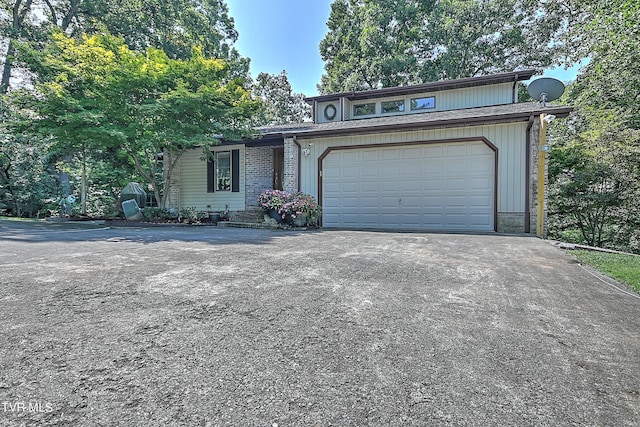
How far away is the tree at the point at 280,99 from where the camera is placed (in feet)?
84.6

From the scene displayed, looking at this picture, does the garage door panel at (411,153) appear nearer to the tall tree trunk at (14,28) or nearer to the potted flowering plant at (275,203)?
the potted flowering plant at (275,203)

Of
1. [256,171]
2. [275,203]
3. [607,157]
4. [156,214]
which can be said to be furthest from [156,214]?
[607,157]

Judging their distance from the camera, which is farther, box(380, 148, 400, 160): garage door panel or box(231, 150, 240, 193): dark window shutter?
box(231, 150, 240, 193): dark window shutter

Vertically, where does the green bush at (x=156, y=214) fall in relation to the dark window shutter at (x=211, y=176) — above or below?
below

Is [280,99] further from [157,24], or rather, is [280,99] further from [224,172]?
[224,172]

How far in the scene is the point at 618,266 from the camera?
432 cm

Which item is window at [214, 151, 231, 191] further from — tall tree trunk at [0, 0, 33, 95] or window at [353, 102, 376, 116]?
tall tree trunk at [0, 0, 33, 95]

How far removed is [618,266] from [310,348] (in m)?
4.79

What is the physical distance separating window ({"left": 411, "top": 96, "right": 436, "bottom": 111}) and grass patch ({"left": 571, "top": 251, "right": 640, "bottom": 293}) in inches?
317

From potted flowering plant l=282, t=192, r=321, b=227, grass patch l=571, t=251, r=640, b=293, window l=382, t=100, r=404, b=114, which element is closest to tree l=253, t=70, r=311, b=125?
window l=382, t=100, r=404, b=114

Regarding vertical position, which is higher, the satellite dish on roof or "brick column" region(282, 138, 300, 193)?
the satellite dish on roof

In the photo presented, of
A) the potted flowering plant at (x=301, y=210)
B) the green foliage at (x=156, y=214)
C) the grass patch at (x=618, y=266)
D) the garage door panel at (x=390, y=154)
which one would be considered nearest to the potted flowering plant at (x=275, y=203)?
the potted flowering plant at (x=301, y=210)

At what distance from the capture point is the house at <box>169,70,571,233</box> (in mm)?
7910

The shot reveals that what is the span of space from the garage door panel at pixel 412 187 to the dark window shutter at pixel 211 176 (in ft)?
14.5
